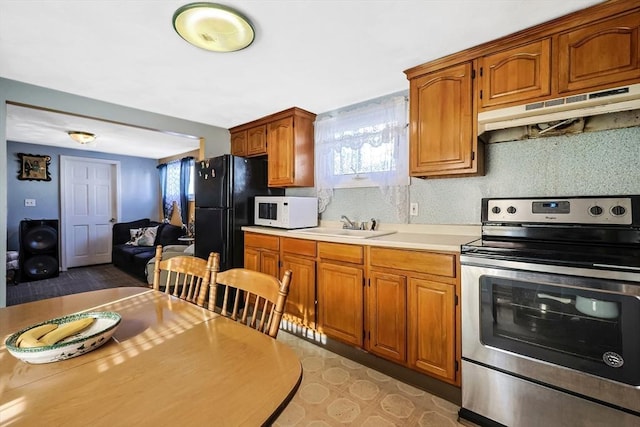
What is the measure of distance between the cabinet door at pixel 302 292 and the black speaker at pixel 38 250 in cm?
457

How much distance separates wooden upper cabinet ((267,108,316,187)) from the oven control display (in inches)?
78.7

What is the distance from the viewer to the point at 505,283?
5.01 ft

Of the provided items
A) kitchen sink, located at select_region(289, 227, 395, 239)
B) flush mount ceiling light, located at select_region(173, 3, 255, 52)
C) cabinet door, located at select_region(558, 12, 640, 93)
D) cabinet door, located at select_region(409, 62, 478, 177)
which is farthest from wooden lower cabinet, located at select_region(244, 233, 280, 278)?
cabinet door, located at select_region(558, 12, 640, 93)

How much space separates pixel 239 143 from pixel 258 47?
1.94 m

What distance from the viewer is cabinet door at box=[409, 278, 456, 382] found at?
5.74 feet

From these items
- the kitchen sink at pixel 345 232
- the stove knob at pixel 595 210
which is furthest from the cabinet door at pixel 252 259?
the stove knob at pixel 595 210

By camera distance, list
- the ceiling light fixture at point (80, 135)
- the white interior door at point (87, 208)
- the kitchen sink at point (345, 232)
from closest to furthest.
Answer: the kitchen sink at point (345, 232) < the ceiling light fixture at point (80, 135) < the white interior door at point (87, 208)

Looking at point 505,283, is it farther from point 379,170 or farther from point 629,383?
point 379,170

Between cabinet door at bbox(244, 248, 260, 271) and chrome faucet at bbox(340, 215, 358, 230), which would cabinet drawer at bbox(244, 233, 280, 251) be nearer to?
cabinet door at bbox(244, 248, 260, 271)

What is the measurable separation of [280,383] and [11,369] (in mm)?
717

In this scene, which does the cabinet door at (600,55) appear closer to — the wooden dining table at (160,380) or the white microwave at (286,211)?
the wooden dining table at (160,380)

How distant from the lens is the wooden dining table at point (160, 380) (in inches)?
23.6

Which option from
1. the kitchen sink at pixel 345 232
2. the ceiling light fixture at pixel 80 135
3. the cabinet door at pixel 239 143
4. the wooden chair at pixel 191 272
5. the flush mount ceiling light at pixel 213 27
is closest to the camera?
the wooden chair at pixel 191 272

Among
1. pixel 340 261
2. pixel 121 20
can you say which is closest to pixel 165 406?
pixel 340 261
